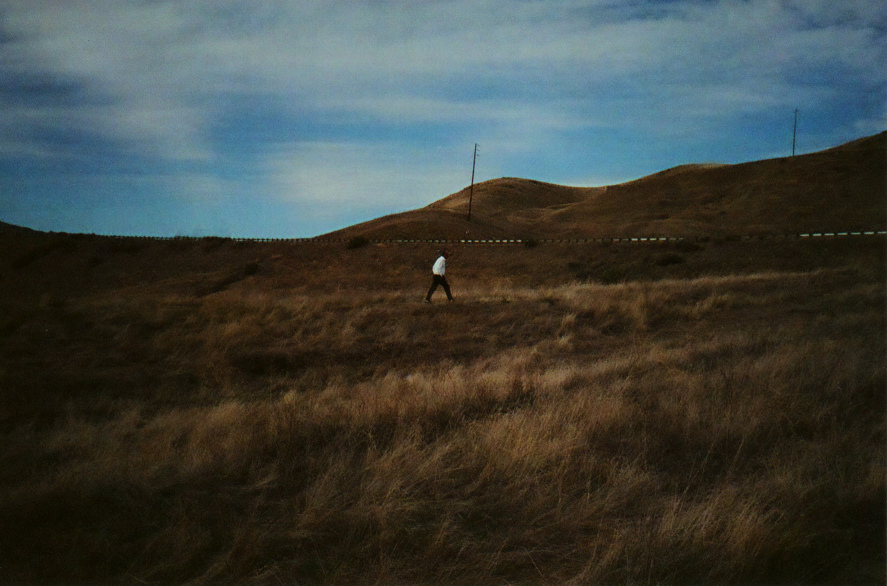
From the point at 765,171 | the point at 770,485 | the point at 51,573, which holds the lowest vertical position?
the point at 51,573

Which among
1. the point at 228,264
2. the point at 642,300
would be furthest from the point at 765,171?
the point at 642,300

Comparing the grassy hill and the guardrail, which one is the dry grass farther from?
the guardrail

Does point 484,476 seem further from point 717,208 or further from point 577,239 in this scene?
point 717,208

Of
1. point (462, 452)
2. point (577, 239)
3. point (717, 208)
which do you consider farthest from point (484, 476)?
point (717, 208)

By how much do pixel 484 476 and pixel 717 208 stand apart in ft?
279

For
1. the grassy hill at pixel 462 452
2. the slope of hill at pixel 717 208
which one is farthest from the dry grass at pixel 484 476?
the slope of hill at pixel 717 208

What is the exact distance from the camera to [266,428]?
522cm

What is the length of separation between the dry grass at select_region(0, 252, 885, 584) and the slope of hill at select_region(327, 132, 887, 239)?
5255 centimetres

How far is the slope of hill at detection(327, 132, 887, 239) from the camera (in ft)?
206

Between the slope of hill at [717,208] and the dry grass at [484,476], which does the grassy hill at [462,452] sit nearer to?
the dry grass at [484,476]

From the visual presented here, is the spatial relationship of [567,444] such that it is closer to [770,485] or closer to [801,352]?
[770,485]

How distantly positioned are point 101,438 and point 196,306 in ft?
43.5

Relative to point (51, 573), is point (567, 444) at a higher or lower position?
higher

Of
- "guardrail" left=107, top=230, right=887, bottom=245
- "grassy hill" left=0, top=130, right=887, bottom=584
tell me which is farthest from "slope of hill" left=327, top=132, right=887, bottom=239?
"grassy hill" left=0, top=130, right=887, bottom=584
